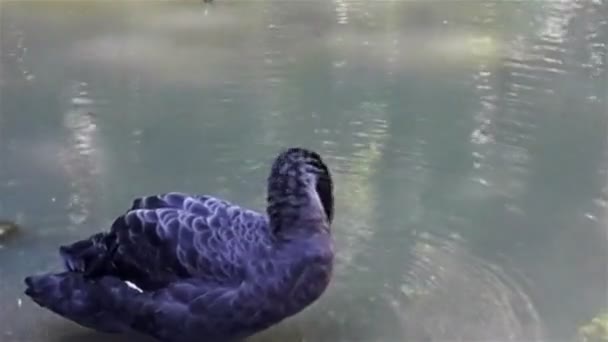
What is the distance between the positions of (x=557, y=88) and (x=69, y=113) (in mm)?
2114

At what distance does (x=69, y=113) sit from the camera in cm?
414

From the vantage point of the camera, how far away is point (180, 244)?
2.37 meters

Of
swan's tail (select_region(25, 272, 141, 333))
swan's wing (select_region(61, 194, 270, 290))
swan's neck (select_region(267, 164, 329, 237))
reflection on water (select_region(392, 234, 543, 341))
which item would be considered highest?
swan's neck (select_region(267, 164, 329, 237))

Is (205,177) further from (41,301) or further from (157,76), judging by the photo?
(157,76)

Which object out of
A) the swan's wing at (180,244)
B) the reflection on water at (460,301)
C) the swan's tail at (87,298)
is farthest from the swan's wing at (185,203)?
the reflection on water at (460,301)

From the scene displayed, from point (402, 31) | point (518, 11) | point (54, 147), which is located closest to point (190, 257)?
point (54, 147)

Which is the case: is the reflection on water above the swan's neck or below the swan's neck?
below

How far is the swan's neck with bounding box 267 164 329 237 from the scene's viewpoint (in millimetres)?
2381

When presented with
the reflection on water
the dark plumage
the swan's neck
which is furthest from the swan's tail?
the reflection on water

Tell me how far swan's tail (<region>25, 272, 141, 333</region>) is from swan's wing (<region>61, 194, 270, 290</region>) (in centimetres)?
4

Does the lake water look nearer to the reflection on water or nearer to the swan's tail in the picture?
the reflection on water

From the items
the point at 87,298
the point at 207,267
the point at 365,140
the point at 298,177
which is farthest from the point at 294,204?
the point at 365,140

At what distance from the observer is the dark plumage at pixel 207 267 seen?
Answer: 90.6 inches

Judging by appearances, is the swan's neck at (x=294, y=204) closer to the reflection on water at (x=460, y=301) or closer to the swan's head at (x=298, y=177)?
the swan's head at (x=298, y=177)
